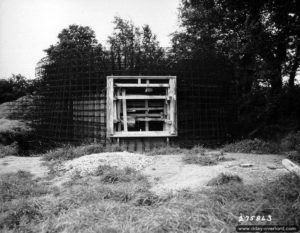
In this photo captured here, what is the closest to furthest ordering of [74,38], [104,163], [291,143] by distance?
[104,163]
[291,143]
[74,38]

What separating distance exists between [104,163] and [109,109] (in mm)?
2893

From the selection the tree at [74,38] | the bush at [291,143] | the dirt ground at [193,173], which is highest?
the tree at [74,38]

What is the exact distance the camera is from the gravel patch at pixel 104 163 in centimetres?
557

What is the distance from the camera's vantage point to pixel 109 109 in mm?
8453

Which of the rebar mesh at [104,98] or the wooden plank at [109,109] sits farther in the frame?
the rebar mesh at [104,98]

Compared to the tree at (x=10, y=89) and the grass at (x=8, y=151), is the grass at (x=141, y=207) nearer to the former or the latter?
the grass at (x=8, y=151)

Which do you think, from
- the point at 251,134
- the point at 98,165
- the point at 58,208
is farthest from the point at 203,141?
the point at 58,208

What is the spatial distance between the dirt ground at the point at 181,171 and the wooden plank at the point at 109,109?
79.8 inches

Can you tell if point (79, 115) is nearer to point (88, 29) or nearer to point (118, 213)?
point (118, 213)

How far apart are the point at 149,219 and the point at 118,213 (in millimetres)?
455

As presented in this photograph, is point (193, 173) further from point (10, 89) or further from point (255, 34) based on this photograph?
point (10, 89)

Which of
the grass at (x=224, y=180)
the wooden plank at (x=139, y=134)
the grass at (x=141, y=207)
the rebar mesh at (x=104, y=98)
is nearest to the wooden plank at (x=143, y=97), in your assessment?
the rebar mesh at (x=104, y=98)

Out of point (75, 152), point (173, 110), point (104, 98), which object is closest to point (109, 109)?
point (104, 98)

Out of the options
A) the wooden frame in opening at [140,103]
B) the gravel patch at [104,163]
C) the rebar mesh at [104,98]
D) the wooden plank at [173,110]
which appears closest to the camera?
the gravel patch at [104,163]
